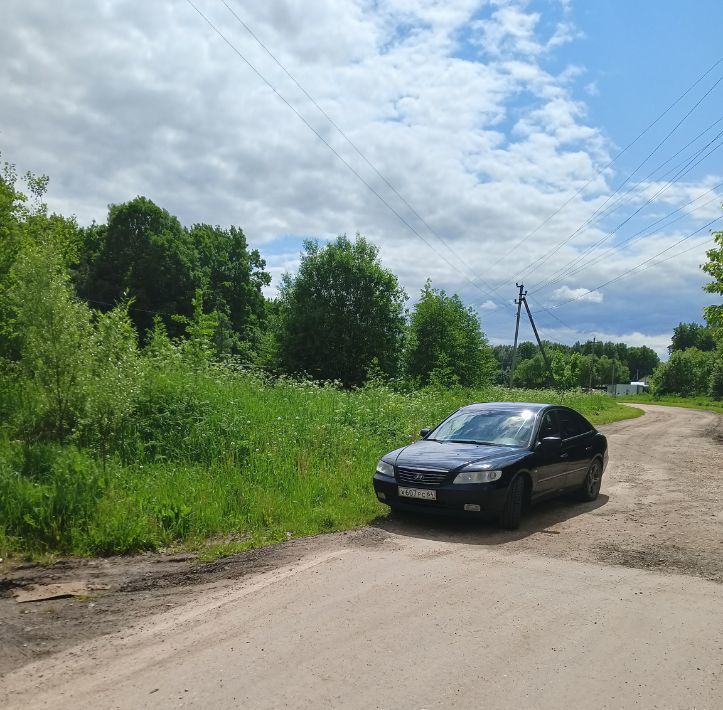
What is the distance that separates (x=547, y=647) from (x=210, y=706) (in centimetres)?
221

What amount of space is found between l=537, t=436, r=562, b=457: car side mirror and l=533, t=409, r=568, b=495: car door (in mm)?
40

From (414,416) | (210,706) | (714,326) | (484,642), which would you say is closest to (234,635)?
(210,706)

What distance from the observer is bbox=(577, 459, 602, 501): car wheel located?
31.8ft

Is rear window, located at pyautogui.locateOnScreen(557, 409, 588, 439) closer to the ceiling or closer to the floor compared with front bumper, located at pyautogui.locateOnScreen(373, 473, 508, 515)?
closer to the ceiling

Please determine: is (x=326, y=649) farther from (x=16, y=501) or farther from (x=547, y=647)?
(x=16, y=501)

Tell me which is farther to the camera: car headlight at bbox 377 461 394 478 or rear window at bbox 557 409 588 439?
rear window at bbox 557 409 588 439

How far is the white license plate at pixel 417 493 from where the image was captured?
24.5 feet

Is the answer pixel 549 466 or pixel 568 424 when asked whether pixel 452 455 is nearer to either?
pixel 549 466

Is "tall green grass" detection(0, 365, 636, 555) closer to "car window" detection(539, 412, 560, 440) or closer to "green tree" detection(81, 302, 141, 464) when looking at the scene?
"green tree" detection(81, 302, 141, 464)

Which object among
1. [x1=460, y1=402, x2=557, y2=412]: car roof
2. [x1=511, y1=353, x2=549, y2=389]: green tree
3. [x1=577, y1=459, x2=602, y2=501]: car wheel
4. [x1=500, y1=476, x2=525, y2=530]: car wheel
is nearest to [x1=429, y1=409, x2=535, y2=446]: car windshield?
[x1=460, y1=402, x2=557, y2=412]: car roof

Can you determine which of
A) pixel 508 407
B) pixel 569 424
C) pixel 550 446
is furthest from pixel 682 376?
pixel 550 446

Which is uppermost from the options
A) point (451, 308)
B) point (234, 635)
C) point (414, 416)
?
point (451, 308)

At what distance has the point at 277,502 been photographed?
26.5 ft

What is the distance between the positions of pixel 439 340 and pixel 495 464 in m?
37.9
